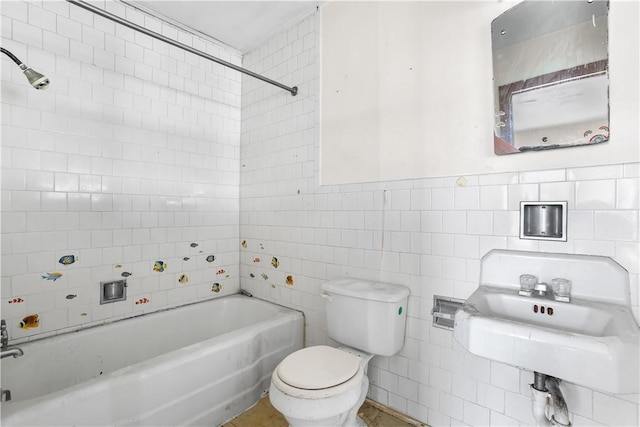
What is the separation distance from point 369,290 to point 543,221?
0.85 meters

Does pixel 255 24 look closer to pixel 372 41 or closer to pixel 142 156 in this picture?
pixel 372 41

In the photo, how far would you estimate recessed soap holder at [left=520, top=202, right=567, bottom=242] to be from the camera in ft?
4.15

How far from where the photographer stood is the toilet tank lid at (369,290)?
1586 mm

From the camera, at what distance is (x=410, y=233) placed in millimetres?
1688

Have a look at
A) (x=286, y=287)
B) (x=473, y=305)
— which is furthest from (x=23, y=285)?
(x=473, y=305)

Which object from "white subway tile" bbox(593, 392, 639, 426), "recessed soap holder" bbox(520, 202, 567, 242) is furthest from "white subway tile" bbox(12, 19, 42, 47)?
"white subway tile" bbox(593, 392, 639, 426)

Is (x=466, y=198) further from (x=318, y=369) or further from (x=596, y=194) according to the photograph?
(x=318, y=369)

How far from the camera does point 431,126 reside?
1.62m

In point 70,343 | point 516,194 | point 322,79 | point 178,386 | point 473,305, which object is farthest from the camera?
point 322,79

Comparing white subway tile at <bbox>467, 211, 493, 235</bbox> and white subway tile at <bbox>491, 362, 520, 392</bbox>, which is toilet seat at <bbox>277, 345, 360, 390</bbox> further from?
white subway tile at <bbox>467, 211, 493, 235</bbox>

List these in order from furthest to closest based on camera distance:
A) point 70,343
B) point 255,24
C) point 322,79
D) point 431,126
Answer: point 255,24, point 322,79, point 70,343, point 431,126

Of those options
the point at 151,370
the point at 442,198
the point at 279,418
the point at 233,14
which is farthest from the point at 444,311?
the point at 233,14

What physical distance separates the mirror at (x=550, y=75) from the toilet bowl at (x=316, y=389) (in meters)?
1.22

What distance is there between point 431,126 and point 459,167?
27 centimetres
